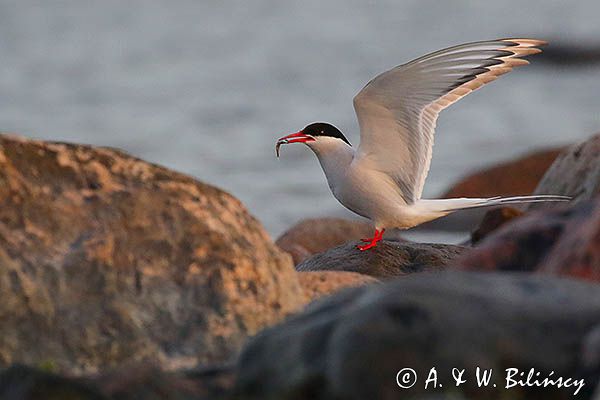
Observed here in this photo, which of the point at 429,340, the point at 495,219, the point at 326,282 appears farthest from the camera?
the point at 495,219

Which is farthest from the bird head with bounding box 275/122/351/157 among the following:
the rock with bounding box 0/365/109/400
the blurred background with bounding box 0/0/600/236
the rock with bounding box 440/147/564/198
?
the blurred background with bounding box 0/0/600/236

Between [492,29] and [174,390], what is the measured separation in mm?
28120

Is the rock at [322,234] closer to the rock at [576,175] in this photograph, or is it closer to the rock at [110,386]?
the rock at [576,175]

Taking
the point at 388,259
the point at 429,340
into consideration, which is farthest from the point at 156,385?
the point at 388,259

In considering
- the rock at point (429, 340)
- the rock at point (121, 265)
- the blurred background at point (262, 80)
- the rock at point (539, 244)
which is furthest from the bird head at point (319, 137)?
the blurred background at point (262, 80)

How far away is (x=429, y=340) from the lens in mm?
4648

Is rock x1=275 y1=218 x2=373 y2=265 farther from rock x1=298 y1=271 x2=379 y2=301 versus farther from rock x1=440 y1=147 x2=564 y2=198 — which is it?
rock x1=298 y1=271 x2=379 y2=301

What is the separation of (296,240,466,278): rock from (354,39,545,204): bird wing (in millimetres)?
911

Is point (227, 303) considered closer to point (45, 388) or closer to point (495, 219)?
point (45, 388)

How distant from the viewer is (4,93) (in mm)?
23922

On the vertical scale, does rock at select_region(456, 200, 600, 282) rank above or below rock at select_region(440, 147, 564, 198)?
above

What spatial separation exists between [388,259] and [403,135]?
52.4 inches

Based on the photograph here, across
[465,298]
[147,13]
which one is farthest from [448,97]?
[147,13]

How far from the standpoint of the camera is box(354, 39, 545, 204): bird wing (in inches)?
357
